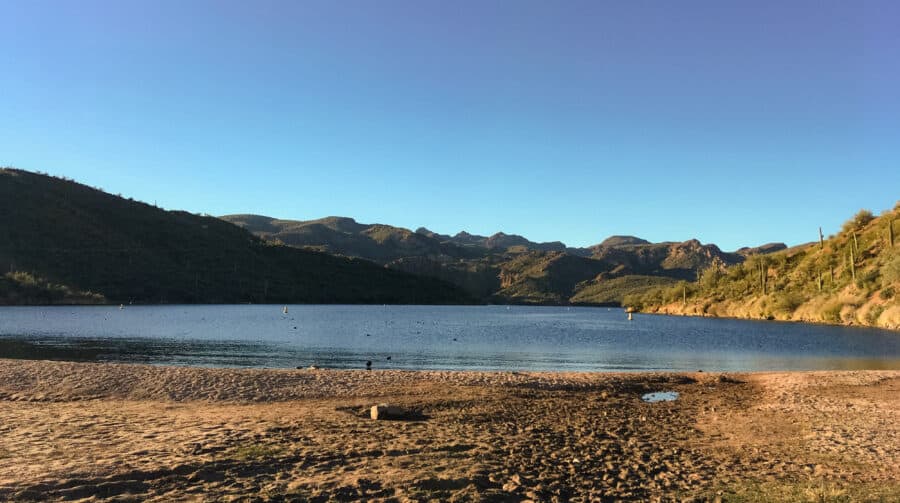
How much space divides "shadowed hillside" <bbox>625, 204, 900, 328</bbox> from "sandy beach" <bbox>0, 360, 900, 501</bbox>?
50.0 m

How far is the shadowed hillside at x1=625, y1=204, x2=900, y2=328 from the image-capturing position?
6231 centimetres

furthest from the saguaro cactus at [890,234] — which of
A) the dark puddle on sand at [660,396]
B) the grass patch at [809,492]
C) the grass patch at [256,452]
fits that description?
the grass patch at [256,452]

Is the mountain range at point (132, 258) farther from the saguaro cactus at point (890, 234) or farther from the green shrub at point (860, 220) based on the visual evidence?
the saguaro cactus at point (890, 234)

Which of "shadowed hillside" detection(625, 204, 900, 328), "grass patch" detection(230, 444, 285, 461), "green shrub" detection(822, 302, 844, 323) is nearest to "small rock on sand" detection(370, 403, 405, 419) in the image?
"grass patch" detection(230, 444, 285, 461)

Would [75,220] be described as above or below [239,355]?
above

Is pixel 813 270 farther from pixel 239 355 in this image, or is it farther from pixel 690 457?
pixel 690 457

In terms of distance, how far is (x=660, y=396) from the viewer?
20.0 metres

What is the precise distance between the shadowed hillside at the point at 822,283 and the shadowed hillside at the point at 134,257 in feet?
345

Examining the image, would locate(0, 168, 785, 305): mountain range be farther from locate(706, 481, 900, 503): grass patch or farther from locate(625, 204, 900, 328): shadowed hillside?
locate(706, 481, 900, 503): grass patch

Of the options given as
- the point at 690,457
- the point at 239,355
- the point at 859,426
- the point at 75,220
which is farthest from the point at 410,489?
the point at 75,220

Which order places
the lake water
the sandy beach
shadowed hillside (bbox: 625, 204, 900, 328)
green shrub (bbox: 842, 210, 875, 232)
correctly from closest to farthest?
the sandy beach
the lake water
shadowed hillside (bbox: 625, 204, 900, 328)
green shrub (bbox: 842, 210, 875, 232)

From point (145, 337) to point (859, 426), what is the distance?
156ft

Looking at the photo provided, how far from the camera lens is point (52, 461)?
952cm

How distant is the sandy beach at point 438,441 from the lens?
339 inches
